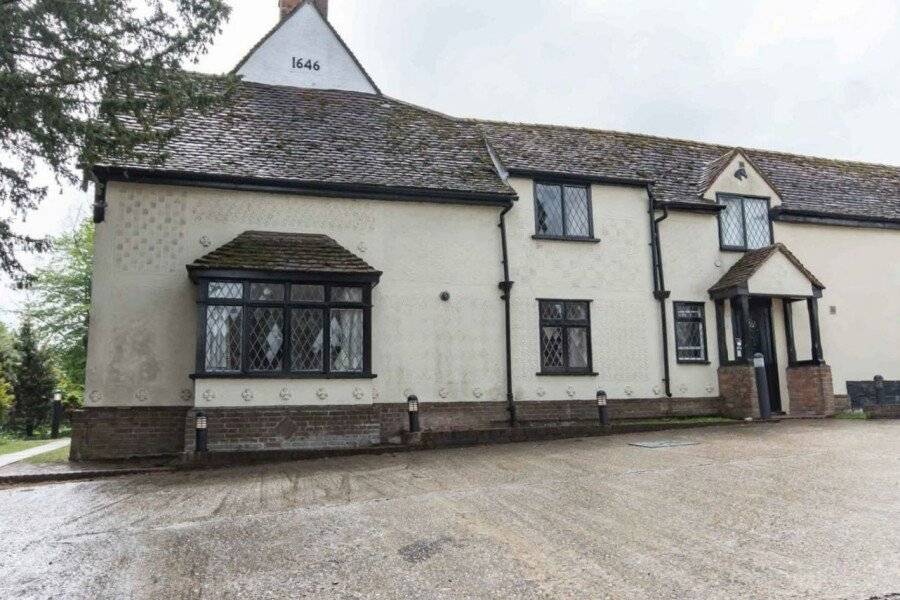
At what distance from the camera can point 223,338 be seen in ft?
39.9

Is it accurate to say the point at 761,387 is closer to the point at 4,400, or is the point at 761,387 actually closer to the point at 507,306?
the point at 507,306

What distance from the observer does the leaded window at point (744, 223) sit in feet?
55.1

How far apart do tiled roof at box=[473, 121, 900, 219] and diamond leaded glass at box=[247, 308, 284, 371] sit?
6.54 meters

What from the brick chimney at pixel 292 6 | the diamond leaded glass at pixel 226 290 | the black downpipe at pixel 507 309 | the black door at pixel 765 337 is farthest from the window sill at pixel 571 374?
the brick chimney at pixel 292 6

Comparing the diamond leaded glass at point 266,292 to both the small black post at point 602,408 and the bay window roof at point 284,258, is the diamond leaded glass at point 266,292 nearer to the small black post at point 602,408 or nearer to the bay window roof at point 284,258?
the bay window roof at point 284,258

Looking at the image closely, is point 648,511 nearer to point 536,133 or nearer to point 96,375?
point 96,375

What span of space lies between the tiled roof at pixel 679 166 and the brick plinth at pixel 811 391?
14.6 ft

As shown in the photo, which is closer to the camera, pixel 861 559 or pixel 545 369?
pixel 861 559

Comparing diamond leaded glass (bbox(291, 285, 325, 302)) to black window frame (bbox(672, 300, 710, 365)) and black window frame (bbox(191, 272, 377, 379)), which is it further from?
black window frame (bbox(672, 300, 710, 365))

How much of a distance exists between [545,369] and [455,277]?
9.76ft

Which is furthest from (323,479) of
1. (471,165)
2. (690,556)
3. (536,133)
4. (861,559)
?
(536,133)

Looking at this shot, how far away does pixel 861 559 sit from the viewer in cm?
462

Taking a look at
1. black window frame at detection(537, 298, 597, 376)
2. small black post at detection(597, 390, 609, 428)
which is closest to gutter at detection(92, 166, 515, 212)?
black window frame at detection(537, 298, 597, 376)

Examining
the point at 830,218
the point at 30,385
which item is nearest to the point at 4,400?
the point at 30,385
